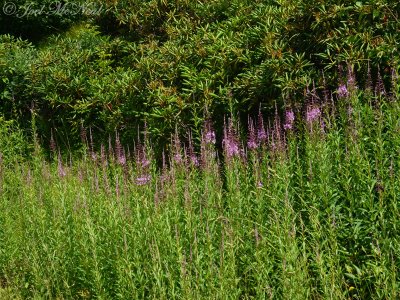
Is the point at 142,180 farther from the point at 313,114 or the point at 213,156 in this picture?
the point at 313,114

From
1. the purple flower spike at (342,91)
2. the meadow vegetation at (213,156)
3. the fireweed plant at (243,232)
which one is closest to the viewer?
the fireweed plant at (243,232)

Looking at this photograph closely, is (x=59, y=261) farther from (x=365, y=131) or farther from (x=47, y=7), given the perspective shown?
(x=47, y=7)

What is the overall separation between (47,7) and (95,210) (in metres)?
9.15

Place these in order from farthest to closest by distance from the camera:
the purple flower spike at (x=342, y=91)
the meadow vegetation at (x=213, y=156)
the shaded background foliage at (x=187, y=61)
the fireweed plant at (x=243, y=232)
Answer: the shaded background foliage at (x=187, y=61) < the purple flower spike at (x=342, y=91) < the meadow vegetation at (x=213, y=156) < the fireweed plant at (x=243, y=232)

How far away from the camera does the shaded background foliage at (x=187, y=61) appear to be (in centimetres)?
592

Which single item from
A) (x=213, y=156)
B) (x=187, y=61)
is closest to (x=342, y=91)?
(x=213, y=156)

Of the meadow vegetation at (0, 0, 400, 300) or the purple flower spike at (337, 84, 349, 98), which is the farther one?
the purple flower spike at (337, 84, 349, 98)

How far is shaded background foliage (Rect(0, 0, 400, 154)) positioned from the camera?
5.92m

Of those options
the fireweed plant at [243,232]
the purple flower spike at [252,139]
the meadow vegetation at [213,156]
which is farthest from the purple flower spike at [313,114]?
the purple flower spike at [252,139]

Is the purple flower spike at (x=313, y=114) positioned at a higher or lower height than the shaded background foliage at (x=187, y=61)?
lower

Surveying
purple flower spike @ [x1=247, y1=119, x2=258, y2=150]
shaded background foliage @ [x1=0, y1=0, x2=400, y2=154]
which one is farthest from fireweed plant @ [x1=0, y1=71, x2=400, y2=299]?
shaded background foliage @ [x1=0, y1=0, x2=400, y2=154]

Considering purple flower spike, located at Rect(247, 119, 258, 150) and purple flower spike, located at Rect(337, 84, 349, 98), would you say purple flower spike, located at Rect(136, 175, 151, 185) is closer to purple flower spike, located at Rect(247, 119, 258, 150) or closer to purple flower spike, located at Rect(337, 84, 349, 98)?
purple flower spike, located at Rect(247, 119, 258, 150)

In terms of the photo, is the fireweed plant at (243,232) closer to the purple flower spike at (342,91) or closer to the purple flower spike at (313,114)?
the purple flower spike at (342,91)

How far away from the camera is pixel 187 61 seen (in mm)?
7402
